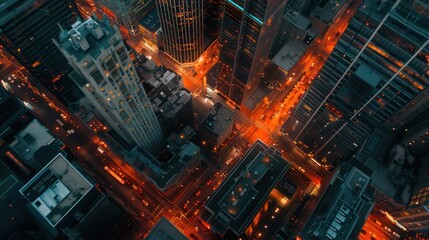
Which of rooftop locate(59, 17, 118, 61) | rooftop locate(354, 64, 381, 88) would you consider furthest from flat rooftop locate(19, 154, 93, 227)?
rooftop locate(354, 64, 381, 88)

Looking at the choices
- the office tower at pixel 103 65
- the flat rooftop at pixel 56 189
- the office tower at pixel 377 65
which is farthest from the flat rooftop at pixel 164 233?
the office tower at pixel 377 65

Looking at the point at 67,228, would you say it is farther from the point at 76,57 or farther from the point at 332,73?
the point at 332,73

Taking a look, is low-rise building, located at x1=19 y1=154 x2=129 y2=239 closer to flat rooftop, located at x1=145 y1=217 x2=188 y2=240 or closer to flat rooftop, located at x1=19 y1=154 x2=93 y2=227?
flat rooftop, located at x1=19 y1=154 x2=93 y2=227

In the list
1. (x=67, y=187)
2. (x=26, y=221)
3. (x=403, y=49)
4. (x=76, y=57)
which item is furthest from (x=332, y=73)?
(x=26, y=221)

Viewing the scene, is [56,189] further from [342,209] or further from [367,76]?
[367,76]

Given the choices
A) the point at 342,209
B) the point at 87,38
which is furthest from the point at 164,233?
the point at 87,38
